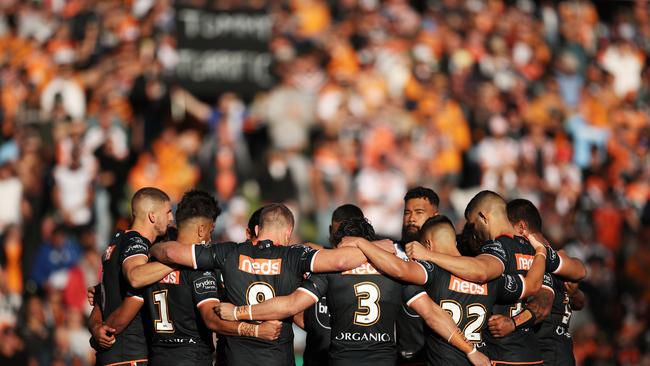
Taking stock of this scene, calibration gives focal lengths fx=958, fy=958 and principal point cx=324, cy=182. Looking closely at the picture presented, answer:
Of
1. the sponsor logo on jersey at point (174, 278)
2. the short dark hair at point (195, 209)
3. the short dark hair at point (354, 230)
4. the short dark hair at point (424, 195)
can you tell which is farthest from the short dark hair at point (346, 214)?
the sponsor logo on jersey at point (174, 278)

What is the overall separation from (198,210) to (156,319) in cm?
98

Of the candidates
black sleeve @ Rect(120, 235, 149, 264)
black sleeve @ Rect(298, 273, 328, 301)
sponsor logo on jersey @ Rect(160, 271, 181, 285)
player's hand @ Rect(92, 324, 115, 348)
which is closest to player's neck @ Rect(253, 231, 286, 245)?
black sleeve @ Rect(298, 273, 328, 301)

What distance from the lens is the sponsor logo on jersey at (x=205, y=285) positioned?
7770mm

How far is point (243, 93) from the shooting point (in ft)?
57.2

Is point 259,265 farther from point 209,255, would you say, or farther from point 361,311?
point 361,311

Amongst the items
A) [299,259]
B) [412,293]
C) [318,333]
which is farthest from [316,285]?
[318,333]

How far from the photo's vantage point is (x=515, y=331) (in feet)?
28.0

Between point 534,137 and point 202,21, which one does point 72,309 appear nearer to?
point 202,21

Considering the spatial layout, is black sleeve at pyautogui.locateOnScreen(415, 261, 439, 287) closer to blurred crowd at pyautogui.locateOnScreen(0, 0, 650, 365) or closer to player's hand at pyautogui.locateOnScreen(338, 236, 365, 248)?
player's hand at pyautogui.locateOnScreen(338, 236, 365, 248)

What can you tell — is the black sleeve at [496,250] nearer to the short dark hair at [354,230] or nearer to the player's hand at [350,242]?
the short dark hair at [354,230]

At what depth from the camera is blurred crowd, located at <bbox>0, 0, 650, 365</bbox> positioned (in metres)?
16.3

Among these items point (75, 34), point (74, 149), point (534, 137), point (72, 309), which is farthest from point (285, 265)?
point (534, 137)

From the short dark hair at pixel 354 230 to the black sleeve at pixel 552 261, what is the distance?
5.75ft

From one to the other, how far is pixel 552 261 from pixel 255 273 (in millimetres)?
2825
